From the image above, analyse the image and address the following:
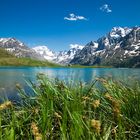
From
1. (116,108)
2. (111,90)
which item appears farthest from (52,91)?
(116,108)

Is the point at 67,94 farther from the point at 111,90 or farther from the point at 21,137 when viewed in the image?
the point at 21,137

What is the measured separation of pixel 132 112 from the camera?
629 centimetres

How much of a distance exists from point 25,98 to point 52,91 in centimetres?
131

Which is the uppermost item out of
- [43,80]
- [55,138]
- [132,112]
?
[43,80]

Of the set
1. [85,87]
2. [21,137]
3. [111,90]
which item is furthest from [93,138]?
[85,87]

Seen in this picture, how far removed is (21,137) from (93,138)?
2.12 metres

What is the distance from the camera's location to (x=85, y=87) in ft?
27.2

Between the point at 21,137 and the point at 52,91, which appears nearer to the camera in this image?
the point at 21,137

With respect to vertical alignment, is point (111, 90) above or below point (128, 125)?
above

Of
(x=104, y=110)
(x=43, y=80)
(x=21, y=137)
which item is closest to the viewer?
(x=21, y=137)

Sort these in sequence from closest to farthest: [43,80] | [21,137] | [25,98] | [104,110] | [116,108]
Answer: [116,108]
[21,137]
[104,110]
[43,80]
[25,98]

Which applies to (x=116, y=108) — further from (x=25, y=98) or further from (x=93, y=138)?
(x=25, y=98)

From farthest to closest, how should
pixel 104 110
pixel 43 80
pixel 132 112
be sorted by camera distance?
pixel 43 80 → pixel 104 110 → pixel 132 112

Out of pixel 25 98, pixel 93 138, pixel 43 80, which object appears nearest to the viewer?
pixel 93 138
